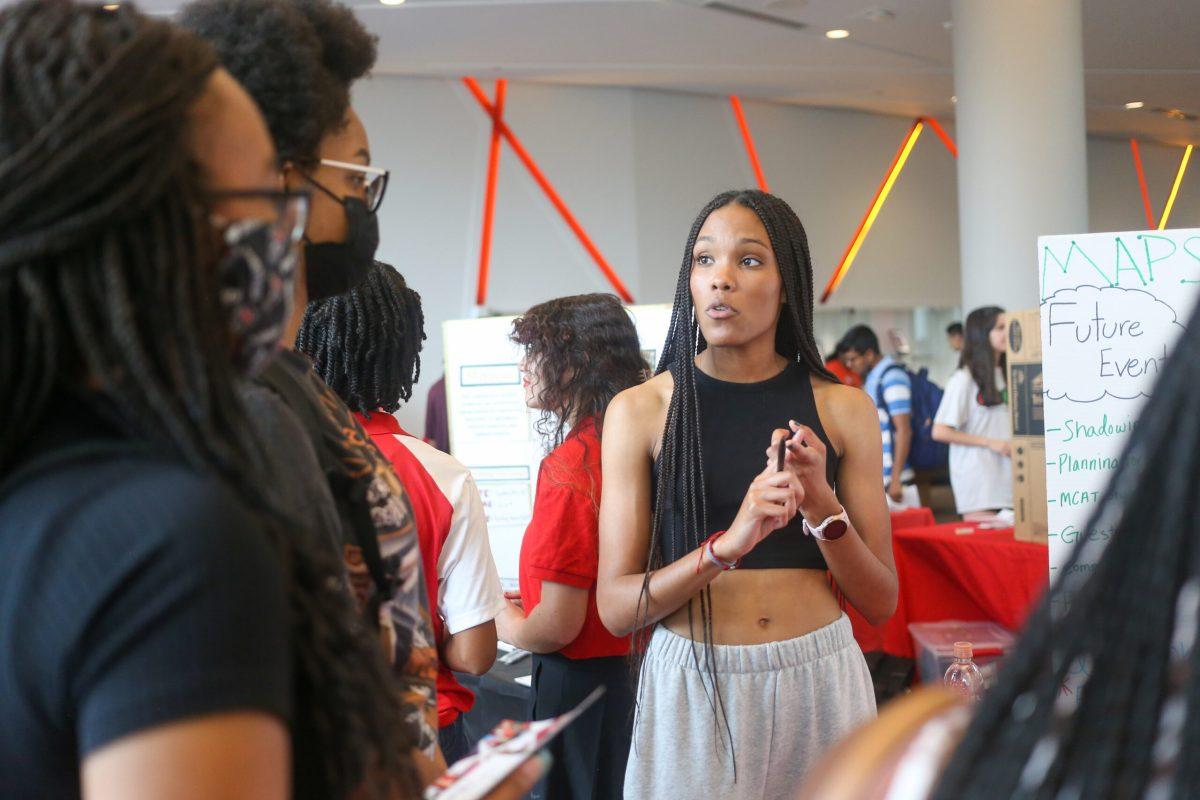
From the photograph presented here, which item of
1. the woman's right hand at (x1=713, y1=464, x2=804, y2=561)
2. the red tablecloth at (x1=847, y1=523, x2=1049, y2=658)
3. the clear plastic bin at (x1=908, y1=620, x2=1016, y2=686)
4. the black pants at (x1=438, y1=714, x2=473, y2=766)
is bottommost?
the clear plastic bin at (x1=908, y1=620, x2=1016, y2=686)

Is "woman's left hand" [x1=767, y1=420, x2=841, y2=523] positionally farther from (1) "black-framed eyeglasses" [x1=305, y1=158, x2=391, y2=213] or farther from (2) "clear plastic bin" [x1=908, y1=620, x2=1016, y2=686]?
(2) "clear plastic bin" [x1=908, y1=620, x2=1016, y2=686]

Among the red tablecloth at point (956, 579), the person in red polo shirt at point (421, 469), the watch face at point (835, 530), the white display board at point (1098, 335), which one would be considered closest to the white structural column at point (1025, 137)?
the red tablecloth at point (956, 579)

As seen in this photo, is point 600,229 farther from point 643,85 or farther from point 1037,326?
point 1037,326

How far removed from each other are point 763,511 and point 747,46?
25.8ft

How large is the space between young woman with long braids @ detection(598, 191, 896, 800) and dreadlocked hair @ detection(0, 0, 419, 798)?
3.61 ft

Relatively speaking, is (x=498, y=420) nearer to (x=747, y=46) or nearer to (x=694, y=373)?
(x=694, y=373)

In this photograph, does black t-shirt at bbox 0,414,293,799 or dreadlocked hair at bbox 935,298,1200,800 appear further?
black t-shirt at bbox 0,414,293,799

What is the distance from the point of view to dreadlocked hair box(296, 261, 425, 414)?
2043 millimetres

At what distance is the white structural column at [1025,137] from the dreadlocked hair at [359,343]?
199 inches

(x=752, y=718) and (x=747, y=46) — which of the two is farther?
(x=747, y=46)

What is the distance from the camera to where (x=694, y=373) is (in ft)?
6.74

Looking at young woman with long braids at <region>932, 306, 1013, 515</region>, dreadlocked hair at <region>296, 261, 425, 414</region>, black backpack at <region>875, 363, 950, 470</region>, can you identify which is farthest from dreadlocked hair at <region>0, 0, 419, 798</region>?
black backpack at <region>875, 363, 950, 470</region>

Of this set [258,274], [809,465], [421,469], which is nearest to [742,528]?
[809,465]

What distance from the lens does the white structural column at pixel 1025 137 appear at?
630cm
